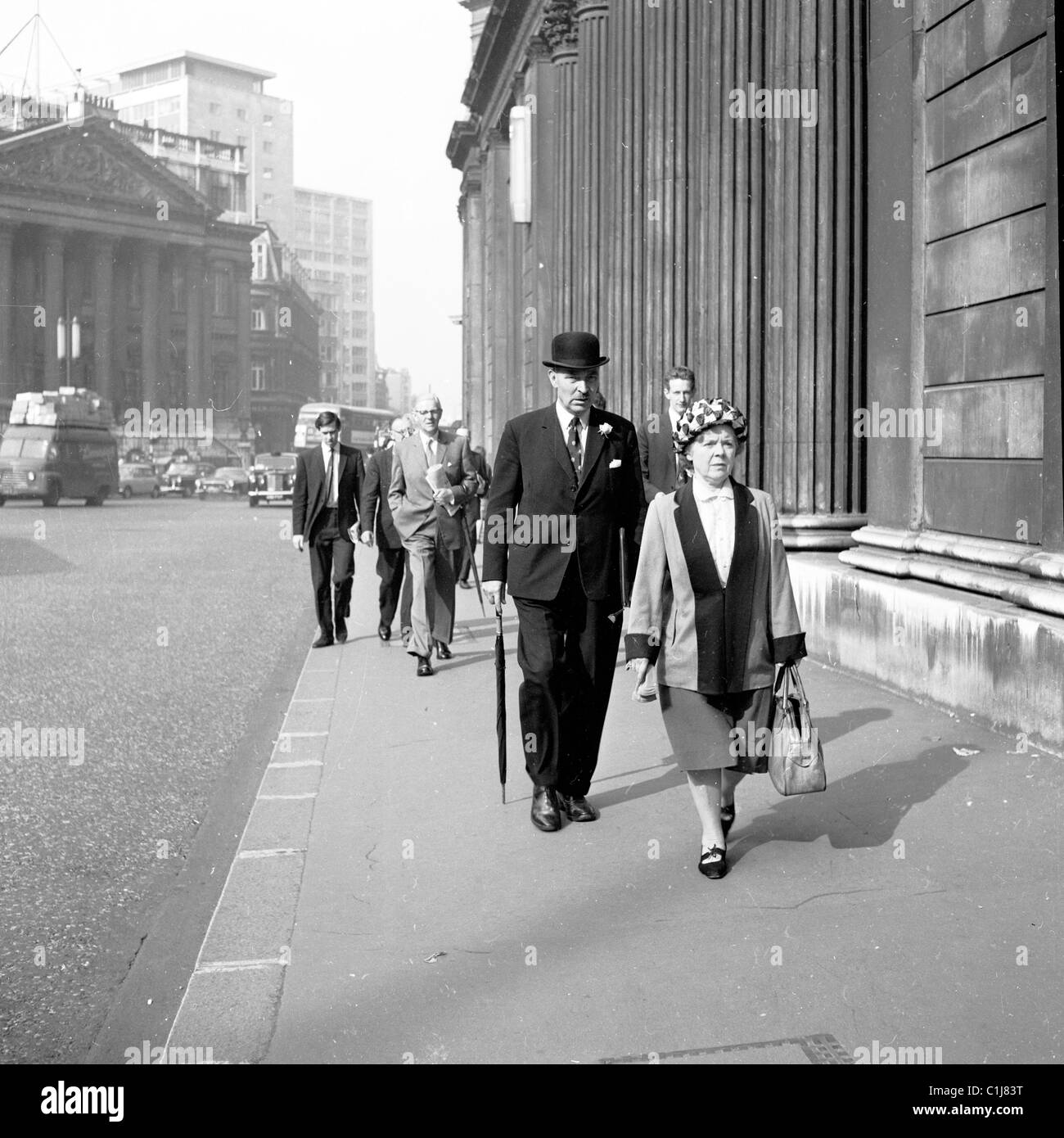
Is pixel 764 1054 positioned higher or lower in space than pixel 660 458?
lower

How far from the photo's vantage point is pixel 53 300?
311 ft

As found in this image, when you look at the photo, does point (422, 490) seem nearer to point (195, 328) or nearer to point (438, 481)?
point (438, 481)

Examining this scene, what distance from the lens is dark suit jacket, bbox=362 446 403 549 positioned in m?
12.4

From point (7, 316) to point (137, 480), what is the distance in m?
33.4

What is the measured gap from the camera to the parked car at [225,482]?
6612cm

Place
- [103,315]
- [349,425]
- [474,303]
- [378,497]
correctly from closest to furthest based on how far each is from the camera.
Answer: [378,497] < [474,303] < [349,425] < [103,315]

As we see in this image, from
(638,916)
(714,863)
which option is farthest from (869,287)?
(638,916)

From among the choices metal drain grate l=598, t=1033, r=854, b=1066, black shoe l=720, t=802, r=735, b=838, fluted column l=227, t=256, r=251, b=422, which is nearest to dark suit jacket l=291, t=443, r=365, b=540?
black shoe l=720, t=802, r=735, b=838

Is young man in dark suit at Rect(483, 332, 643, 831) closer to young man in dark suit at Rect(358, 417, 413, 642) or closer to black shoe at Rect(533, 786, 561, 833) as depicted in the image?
black shoe at Rect(533, 786, 561, 833)

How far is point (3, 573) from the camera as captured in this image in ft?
70.3

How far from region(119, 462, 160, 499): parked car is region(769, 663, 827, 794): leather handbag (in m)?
59.5

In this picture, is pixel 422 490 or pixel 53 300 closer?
pixel 422 490
